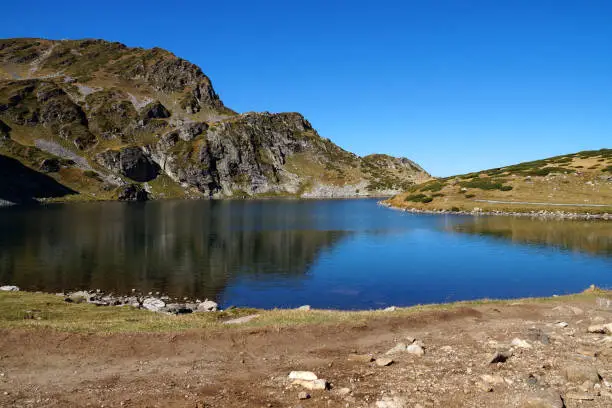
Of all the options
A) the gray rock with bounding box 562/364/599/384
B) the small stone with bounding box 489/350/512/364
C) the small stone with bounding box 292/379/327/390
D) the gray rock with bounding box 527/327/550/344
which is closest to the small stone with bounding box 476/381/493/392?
the small stone with bounding box 489/350/512/364

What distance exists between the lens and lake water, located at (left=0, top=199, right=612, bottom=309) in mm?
55406

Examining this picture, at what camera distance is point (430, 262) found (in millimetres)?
73312

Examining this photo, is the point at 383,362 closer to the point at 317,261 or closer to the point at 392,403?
the point at 392,403

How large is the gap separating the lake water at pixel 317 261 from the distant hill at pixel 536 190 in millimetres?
35682

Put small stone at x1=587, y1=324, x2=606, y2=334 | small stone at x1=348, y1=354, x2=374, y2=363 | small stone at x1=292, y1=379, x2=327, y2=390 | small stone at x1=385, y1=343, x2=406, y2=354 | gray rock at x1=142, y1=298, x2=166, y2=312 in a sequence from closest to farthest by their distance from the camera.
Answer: small stone at x1=292, y1=379, x2=327, y2=390 → small stone at x1=348, y1=354, x2=374, y2=363 → small stone at x1=385, y1=343, x2=406, y2=354 → small stone at x1=587, y1=324, x2=606, y2=334 → gray rock at x1=142, y1=298, x2=166, y2=312

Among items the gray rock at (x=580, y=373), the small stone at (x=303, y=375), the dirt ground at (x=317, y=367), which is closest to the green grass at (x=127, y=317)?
the dirt ground at (x=317, y=367)

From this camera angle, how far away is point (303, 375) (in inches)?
744

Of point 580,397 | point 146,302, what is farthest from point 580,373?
point 146,302

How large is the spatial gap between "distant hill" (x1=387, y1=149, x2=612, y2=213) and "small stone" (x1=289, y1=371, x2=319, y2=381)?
492ft

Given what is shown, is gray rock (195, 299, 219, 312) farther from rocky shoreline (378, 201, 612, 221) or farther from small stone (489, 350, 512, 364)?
rocky shoreline (378, 201, 612, 221)

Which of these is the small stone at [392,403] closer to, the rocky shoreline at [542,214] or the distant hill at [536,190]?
the rocky shoreline at [542,214]

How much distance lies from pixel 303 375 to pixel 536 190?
173568 millimetres

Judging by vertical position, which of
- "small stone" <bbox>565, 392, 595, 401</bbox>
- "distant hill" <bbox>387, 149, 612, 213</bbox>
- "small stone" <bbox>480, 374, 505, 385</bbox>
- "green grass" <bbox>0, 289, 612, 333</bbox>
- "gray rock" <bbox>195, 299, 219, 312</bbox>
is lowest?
"gray rock" <bbox>195, 299, 219, 312</bbox>

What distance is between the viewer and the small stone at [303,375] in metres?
18.6
